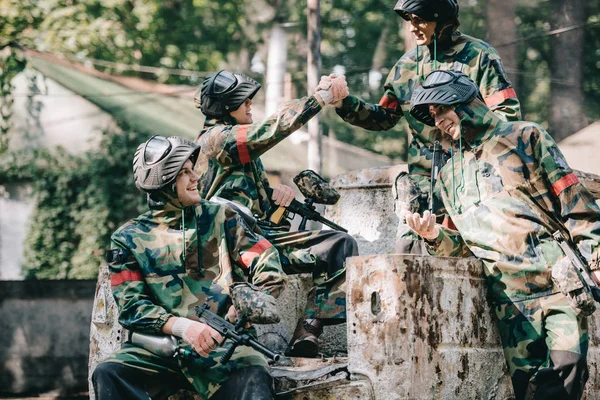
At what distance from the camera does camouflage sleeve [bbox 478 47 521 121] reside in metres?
7.43

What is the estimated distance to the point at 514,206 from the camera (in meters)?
6.49

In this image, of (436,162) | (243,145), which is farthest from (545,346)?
(243,145)

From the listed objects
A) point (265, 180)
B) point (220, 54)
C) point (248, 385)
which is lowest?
point (248, 385)

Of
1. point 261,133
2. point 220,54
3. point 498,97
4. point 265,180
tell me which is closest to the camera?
point 498,97

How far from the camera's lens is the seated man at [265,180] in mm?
7562

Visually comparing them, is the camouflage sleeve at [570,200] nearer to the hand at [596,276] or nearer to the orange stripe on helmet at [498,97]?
the hand at [596,276]

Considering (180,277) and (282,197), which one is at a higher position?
(282,197)

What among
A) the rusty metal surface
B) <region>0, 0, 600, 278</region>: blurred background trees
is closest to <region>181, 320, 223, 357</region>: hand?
the rusty metal surface

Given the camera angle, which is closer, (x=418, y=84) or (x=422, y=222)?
(x=422, y=222)

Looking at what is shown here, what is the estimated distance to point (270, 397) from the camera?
243 inches

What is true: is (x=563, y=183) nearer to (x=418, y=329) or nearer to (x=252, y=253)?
(x=418, y=329)

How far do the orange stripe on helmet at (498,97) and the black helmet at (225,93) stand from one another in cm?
160

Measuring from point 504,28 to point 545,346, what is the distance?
1170 centimetres

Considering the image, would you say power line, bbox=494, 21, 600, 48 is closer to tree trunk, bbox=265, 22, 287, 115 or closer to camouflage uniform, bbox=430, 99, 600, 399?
tree trunk, bbox=265, 22, 287, 115
